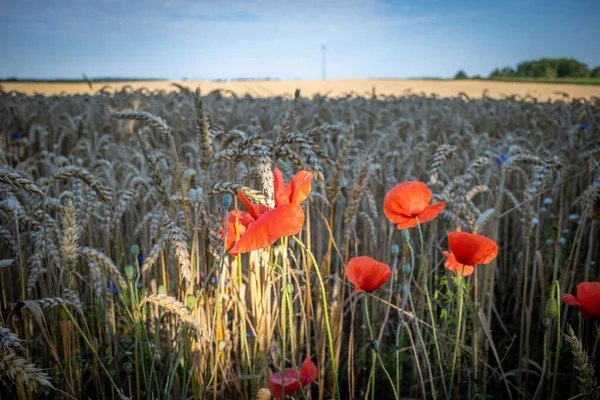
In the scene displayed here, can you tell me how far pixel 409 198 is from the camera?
1257 mm

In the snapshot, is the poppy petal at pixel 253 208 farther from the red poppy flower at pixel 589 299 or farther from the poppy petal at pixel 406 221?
the red poppy flower at pixel 589 299

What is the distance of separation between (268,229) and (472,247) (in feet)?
2.00

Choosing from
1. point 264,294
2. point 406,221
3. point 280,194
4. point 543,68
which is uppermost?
point 543,68

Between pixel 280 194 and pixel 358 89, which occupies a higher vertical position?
pixel 358 89

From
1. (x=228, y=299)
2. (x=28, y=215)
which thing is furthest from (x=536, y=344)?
(x=28, y=215)

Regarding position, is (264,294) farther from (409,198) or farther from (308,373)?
(409,198)

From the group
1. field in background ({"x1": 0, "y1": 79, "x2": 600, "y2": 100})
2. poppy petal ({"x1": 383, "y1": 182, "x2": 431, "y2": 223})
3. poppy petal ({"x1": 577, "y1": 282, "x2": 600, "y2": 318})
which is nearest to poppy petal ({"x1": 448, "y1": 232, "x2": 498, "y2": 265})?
poppy petal ({"x1": 383, "y1": 182, "x2": 431, "y2": 223})

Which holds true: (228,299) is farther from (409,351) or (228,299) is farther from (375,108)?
(375,108)

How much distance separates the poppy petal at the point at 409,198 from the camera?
1247 millimetres

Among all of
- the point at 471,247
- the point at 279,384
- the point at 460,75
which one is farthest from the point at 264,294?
the point at 460,75

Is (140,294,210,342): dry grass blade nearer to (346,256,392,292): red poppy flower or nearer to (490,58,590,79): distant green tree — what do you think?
(346,256,392,292): red poppy flower

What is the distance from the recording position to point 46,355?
1602 mm

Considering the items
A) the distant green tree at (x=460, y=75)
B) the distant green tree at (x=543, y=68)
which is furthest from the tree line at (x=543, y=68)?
the distant green tree at (x=460, y=75)

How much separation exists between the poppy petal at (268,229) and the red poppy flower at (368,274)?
32 cm
